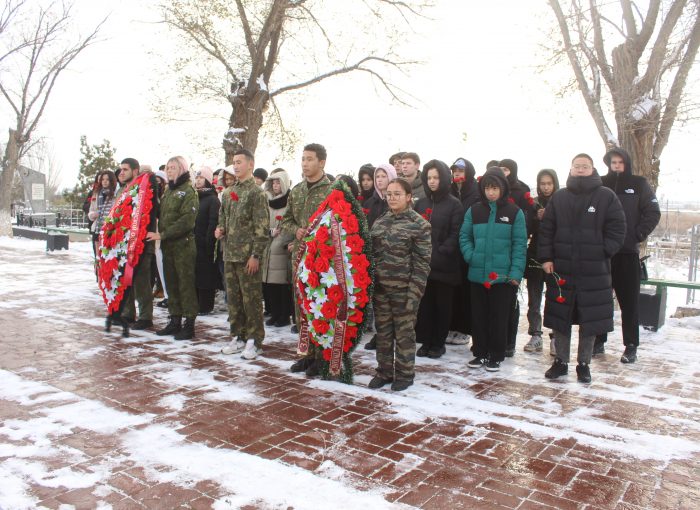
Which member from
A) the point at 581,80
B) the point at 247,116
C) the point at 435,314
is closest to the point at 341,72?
the point at 247,116

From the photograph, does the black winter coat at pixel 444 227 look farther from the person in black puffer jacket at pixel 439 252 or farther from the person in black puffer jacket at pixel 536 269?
the person in black puffer jacket at pixel 536 269

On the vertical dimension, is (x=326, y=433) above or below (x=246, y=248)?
below

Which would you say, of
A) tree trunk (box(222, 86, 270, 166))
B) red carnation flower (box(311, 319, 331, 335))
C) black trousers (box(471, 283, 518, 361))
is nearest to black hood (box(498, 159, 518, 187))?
black trousers (box(471, 283, 518, 361))

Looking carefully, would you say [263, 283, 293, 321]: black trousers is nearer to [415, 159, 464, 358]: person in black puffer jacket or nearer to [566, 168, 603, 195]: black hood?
[415, 159, 464, 358]: person in black puffer jacket

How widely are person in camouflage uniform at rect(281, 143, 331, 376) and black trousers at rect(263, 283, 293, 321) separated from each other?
1931mm

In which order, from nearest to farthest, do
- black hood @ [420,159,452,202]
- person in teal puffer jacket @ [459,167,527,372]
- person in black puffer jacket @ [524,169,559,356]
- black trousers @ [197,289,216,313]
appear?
person in teal puffer jacket @ [459,167,527,372] → black hood @ [420,159,452,202] → person in black puffer jacket @ [524,169,559,356] → black trousers @ [197,289,216,313]

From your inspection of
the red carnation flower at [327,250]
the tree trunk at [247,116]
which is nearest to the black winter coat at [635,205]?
the red carnation flower at [327,250]

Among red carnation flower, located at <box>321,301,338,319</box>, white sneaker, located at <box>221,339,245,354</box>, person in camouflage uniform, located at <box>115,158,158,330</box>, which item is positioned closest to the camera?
red carnation flower, located at <box>321,301,338,319</box>

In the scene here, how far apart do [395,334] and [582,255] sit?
186 cm

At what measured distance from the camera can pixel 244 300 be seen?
5.96m

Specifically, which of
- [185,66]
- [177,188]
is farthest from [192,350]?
[185,66]

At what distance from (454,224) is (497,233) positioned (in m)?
0.48

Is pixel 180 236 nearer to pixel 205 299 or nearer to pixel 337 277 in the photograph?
pixel 205 299

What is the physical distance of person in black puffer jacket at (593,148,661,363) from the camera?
616cm
